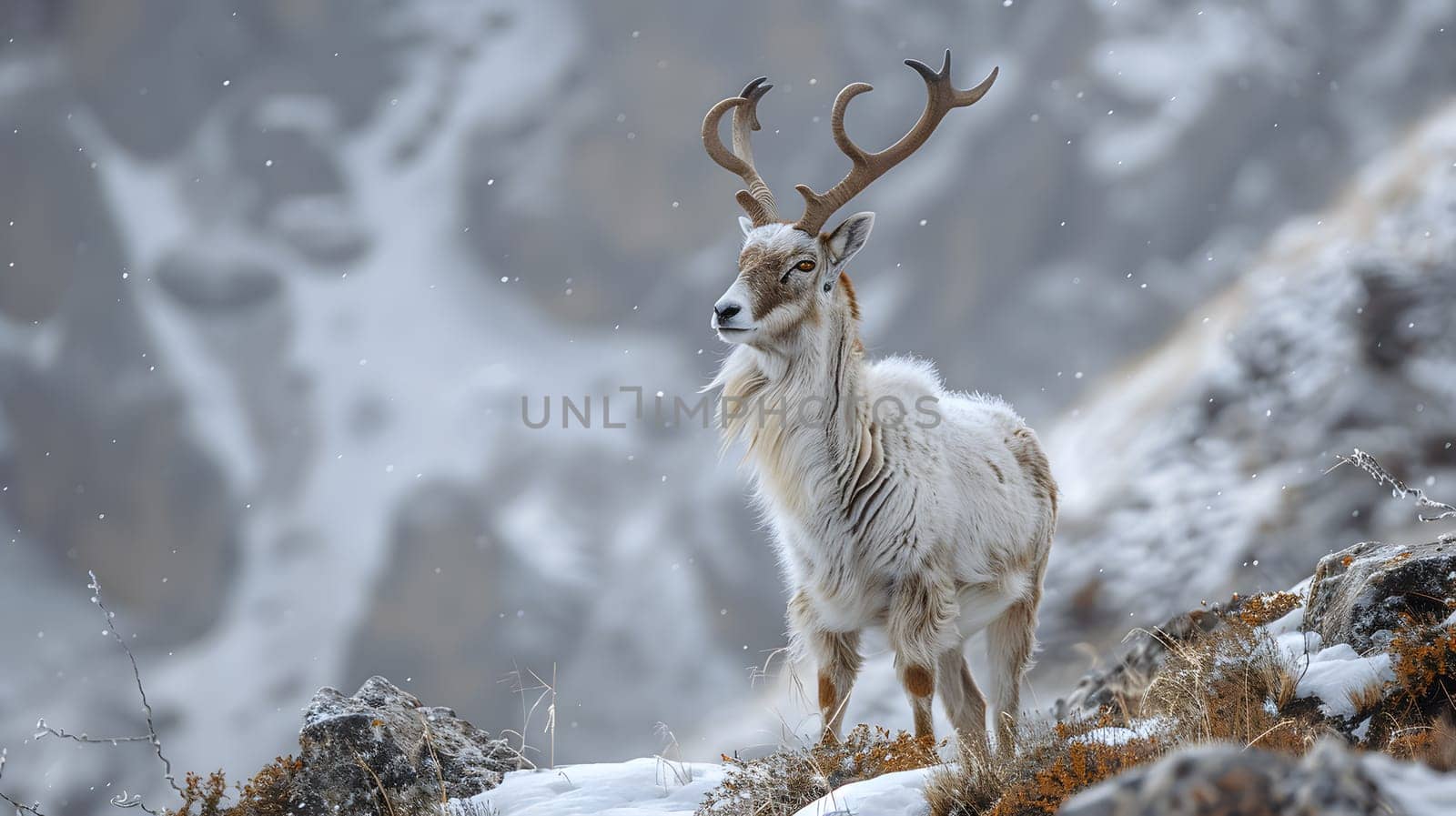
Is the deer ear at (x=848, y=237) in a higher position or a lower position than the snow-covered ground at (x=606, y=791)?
higher

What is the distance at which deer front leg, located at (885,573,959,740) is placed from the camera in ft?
17.1

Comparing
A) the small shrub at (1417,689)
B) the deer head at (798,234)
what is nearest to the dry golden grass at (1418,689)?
the small shrub at (1417,689)

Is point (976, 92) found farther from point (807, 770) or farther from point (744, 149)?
point (807, 770)

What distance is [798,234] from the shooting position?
19.3 feet

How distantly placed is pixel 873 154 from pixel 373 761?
4369mm

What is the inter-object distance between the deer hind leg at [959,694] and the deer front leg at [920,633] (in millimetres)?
915

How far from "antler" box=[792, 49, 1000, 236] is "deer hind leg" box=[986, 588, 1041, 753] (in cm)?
269

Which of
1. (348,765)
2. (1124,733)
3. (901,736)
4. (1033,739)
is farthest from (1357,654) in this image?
(348,765)

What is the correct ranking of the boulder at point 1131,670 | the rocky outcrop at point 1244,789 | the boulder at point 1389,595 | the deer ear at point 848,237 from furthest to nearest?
the boulder at point 1131,670 < the deer ear at point 848,237 < the boulder at point 1389,595 < the rocky outcrop at point 1244,789

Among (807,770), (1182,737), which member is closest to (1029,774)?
(1182,737)

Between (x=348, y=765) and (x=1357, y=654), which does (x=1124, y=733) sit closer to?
(x=1357, y=654)

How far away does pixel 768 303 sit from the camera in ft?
18.6

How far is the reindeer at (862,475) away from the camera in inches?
213

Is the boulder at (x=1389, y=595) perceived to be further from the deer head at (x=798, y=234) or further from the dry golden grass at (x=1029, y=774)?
the deer head at (x=798, y=234)
